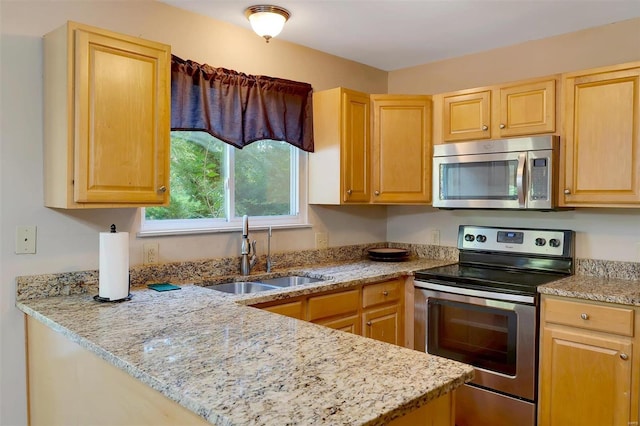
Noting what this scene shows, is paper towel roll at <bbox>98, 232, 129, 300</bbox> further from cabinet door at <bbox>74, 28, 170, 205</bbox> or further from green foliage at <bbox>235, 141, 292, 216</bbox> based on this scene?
green foliage at <bbox>235, 141, 292, 216</bbox>

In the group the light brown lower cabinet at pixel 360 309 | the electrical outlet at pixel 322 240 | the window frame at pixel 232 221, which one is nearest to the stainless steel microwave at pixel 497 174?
the light brown lower cabinet at pixel 360 309

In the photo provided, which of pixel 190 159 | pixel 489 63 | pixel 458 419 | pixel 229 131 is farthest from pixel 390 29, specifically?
pixel 458 419

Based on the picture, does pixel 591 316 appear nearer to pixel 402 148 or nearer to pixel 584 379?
pixel 584 379

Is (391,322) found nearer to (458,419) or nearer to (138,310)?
(458,419)

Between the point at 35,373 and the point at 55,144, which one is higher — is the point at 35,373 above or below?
below

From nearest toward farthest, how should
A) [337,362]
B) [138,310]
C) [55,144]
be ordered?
1. [337,362]
2. [138,310]
3. [55,144]

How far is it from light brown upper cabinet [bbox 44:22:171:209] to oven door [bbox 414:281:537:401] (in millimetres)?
1771

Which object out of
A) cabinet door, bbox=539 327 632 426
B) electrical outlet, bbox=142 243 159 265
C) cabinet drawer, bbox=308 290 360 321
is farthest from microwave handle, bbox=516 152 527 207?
electrical outlet, bbox=142 243 159 265

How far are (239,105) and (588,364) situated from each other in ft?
7.91

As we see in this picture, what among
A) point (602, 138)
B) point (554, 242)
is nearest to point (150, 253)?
point (554, 242)

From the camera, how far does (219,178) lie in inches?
116

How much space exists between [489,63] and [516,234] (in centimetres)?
126

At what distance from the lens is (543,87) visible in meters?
2.86

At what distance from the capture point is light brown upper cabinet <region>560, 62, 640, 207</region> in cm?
256
